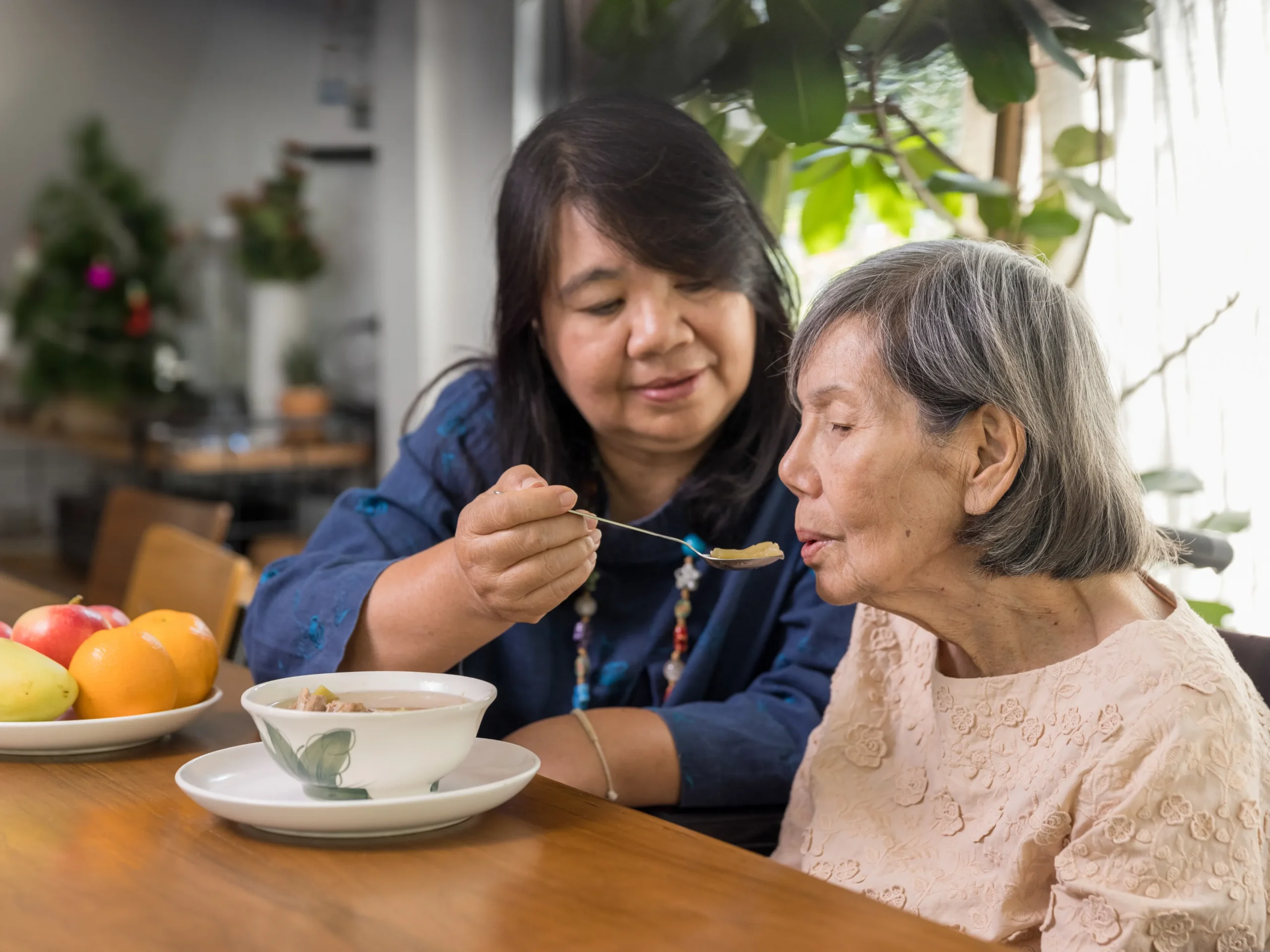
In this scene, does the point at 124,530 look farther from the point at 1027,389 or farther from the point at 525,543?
the point at 1027,389

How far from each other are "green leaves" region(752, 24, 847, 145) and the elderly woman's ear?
2.35 ft

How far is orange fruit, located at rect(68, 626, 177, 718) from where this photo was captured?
1104 mm

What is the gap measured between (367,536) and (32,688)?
50cm

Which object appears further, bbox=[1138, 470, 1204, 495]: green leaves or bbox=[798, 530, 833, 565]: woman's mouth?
bbox=[1138, 470, 1204, 495]: green leaves

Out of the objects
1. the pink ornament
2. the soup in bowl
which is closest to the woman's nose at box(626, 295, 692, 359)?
the soup in bowl

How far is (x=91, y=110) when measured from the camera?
18.0 ft

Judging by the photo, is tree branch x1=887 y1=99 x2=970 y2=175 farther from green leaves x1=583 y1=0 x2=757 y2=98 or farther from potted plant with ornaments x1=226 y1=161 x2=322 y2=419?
potted plant with ornaments x1=226 y1=161 x2=322 y2=419

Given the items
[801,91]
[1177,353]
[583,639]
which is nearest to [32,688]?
[583,639]

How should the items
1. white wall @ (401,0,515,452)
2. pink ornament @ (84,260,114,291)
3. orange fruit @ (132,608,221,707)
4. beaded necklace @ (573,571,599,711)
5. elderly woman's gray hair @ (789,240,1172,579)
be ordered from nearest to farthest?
elderly woman's gray hair @ (789,240,1172,579) → orange fruit @ (132,608,221,707) → beaded necklace @ (573,571,599,711) → white wall @ (401,0,515,452) → pink ornament @ (84,260,114,291)

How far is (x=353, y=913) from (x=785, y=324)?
3.28 feet

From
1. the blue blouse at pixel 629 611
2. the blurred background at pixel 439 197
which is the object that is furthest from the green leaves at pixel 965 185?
the blue blouse at pixel 629 611

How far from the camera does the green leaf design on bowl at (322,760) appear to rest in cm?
87

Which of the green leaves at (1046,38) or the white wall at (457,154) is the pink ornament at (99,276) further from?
the green leaves at (1046,38)

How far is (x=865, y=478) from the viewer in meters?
1.05
